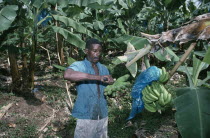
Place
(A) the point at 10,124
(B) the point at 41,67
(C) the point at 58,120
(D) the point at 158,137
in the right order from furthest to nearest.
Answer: (B) the point at 41,67, (C) the point at 58,120, (A) the point at 10,124, (D) the point at 158,137

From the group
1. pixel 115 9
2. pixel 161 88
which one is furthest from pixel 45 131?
pixel 115 9

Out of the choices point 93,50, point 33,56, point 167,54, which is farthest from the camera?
point 33,56

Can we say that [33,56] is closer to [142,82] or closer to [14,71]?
[14,71]

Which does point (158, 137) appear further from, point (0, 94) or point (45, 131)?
A: point (0, 94)

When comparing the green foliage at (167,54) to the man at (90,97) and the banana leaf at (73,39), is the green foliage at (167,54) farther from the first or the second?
the banana leaf at (73,39)

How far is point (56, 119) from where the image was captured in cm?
377

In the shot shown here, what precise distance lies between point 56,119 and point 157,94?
2.65 meters

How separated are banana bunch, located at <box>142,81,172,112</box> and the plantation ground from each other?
1651 millimetres

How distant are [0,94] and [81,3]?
270 centimetres

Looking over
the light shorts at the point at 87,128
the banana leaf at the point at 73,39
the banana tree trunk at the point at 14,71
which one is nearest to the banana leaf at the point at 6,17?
the banana leaf at the point at 73,39

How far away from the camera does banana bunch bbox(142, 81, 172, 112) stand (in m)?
1.55

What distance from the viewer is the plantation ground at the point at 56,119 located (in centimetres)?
→ 328

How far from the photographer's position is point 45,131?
11.0ft

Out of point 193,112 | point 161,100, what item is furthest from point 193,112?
point 161,100
